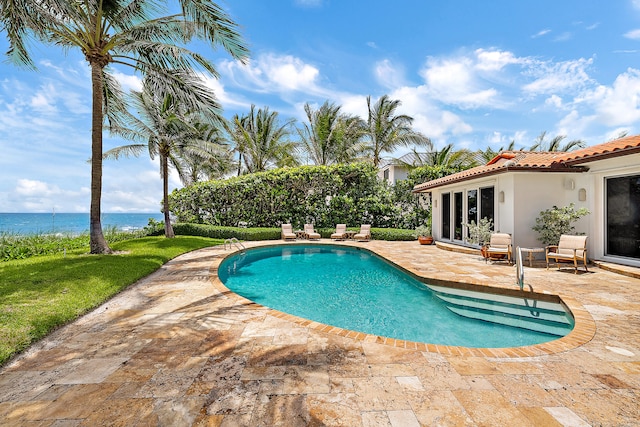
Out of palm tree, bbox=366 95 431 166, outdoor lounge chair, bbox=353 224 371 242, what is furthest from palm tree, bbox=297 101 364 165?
outdoor lounge chair, bbox=353 224 371 242

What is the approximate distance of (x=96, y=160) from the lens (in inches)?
399

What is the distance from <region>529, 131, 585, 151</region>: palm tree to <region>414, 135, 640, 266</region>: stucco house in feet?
64.2

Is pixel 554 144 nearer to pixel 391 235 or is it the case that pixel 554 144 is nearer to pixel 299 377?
pixel 391 235

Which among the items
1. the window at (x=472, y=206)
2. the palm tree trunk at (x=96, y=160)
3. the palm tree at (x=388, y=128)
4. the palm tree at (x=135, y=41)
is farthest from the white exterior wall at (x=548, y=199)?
the palm tree trunk at (x=96, y=160)

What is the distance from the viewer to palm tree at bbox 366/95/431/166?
849 inches

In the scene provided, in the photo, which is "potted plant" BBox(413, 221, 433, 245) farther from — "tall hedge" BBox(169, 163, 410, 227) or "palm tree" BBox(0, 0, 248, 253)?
"palm tree" BBox(0, 0, 248, 253)

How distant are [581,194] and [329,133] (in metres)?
15.6

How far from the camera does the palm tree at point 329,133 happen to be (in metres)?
21.6

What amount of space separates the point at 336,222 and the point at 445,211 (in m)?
7.31

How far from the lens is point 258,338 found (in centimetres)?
404

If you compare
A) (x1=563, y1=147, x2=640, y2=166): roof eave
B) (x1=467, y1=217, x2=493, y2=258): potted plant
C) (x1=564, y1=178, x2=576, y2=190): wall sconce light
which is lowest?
(x1=467, y1=217, x2=493, y2=258): potted plant

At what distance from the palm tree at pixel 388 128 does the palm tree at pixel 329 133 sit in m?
1.08

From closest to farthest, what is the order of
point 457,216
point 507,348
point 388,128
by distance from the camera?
1. point 507,348
2. point 457,216
3. point 388,128

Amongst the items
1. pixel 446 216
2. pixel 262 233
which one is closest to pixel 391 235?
pixel 446 216
